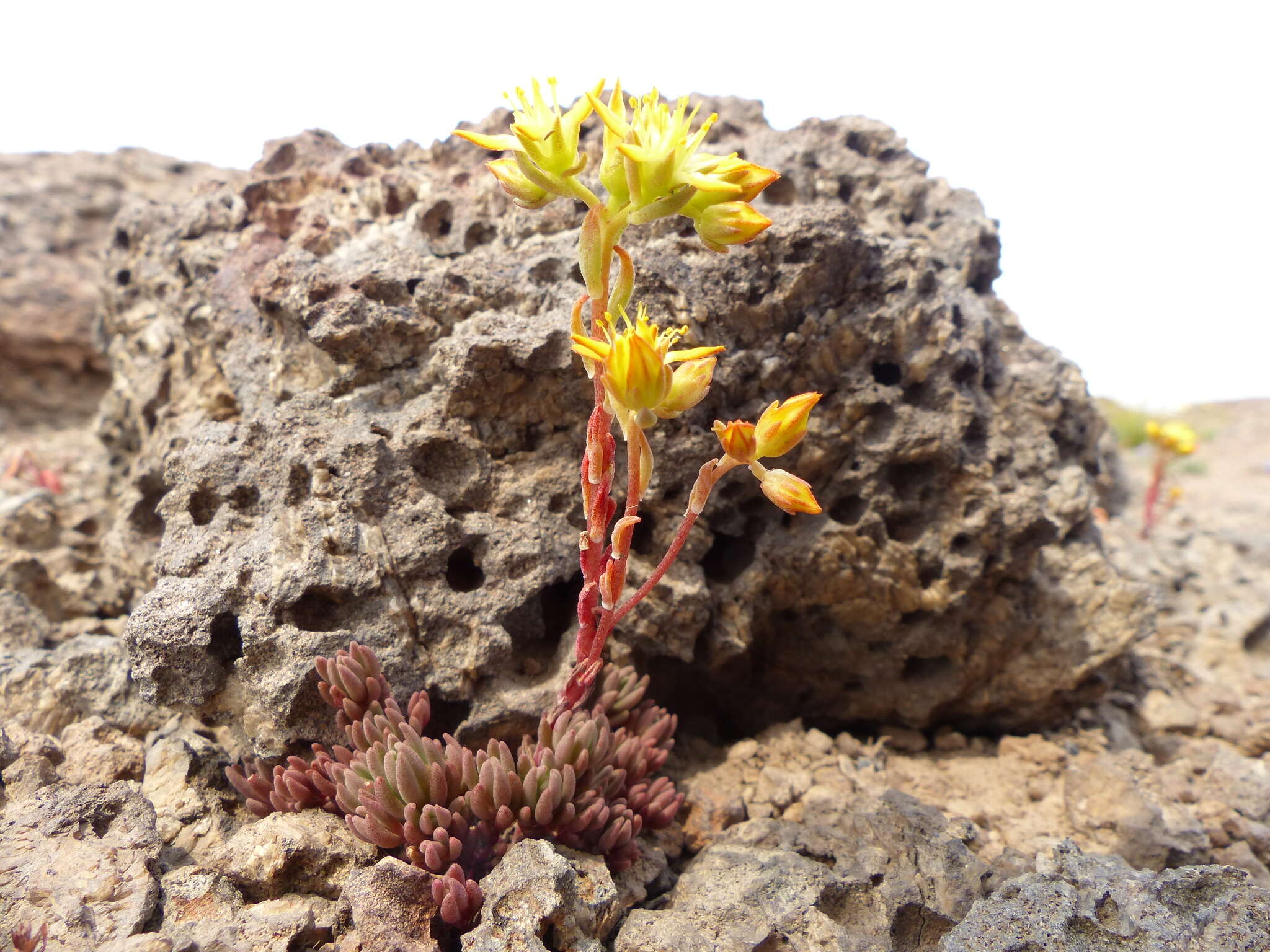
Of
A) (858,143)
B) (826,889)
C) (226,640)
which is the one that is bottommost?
(826,889)

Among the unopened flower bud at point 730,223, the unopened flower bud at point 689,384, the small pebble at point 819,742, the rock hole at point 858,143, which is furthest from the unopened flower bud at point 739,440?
the rock hole at point 858,143

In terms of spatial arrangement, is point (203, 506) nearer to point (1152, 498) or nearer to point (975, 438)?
point (975, 438)

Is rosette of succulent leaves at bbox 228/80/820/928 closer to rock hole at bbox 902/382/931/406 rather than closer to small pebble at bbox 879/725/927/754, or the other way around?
rock hole at bbox 902/382/931/406

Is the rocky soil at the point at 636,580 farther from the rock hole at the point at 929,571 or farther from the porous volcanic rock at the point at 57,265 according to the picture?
the porous volcanic rock at the point at 57,265

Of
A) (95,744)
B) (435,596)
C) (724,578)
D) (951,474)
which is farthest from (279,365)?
(951,474)

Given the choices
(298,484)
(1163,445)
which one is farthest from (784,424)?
(1163,445)

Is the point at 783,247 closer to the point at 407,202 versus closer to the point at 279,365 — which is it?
the point at 407,202
